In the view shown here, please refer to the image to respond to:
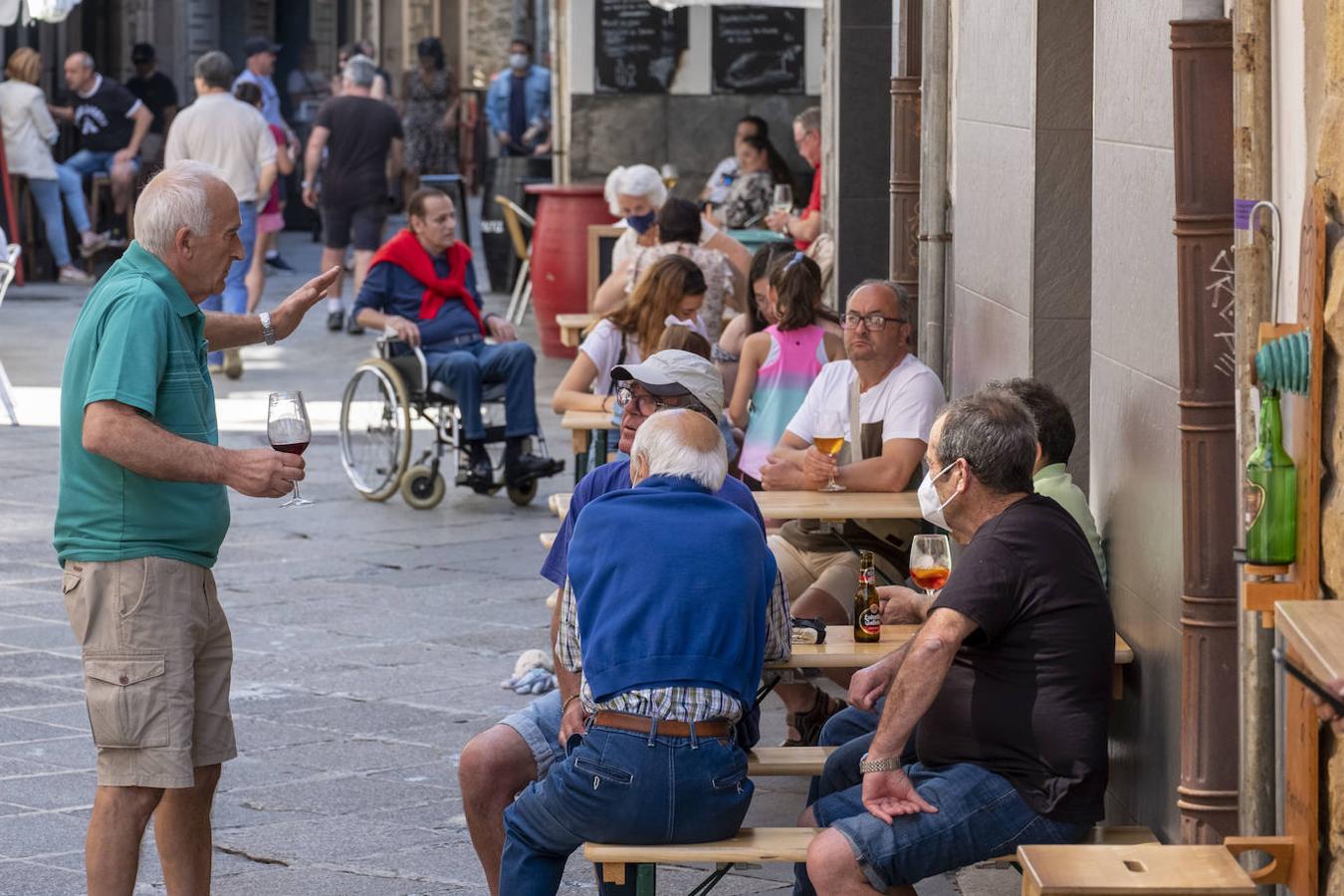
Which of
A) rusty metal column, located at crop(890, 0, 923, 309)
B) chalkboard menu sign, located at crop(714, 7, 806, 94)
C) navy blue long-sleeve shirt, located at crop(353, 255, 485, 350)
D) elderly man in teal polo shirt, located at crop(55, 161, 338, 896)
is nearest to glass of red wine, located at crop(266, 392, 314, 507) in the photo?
elderly man in teal polo shirt, located at crop(55, 161, 338, 896)

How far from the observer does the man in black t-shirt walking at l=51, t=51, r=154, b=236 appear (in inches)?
712

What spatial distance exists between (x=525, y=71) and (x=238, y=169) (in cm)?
792

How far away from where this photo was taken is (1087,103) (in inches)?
207

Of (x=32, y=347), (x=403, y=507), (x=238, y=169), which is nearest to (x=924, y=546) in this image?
(x=403, y=507)

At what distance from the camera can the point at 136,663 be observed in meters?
3.95

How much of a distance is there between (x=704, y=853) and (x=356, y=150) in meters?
11.8

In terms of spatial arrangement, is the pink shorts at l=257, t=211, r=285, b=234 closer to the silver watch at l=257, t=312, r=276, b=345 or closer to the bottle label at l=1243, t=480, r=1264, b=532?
the silver watch at l=257, t=312, r=276, b=345

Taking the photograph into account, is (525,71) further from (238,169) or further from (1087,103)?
(1087,103)

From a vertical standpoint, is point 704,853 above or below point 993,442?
below

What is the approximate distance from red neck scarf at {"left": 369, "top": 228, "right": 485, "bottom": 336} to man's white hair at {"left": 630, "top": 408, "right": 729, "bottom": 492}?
5.05 metres

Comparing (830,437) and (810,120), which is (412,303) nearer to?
(810,120)

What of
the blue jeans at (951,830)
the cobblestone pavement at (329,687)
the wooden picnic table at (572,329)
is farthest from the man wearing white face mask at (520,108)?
the blue jeans at (951,830)

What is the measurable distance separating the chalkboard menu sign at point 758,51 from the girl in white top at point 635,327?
25.1 feet

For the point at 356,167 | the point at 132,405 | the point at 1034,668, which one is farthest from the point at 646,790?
the point at 356,167
